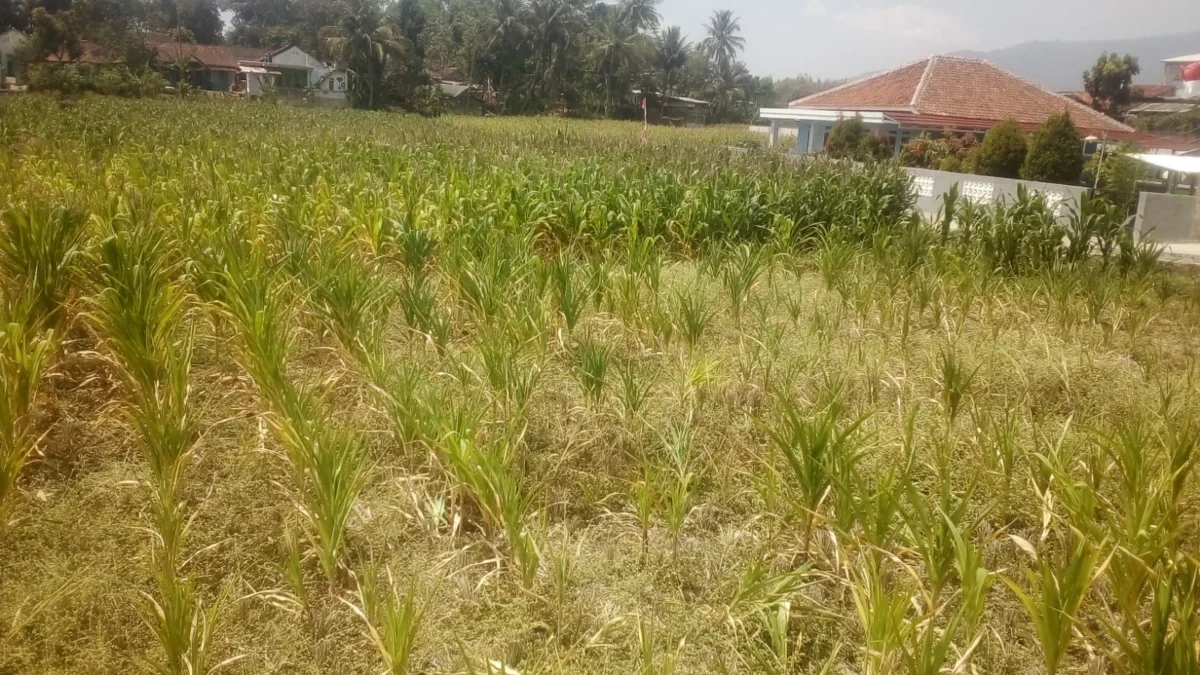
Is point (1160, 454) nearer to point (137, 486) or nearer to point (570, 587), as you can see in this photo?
point (570, 587)

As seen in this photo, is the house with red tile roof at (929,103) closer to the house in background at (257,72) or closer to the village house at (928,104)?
the village house at (928,104)

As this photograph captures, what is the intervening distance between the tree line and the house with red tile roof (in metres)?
1.28

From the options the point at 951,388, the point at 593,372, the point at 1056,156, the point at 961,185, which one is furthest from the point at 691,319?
the point at 1056,156

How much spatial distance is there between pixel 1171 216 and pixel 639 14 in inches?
1005

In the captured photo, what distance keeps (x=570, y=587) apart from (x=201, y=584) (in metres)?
0.85

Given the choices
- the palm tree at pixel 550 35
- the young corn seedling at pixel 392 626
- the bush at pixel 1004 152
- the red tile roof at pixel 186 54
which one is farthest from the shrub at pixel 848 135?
the palm tree at pixel 550 35

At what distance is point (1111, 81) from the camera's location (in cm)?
817

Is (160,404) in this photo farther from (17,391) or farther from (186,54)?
(186,54)

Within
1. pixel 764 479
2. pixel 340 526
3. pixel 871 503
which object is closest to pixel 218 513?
pixel 340 526

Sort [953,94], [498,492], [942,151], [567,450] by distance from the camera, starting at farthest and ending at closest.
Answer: [953,94] → [942,151] → [567,450] → [498,492]

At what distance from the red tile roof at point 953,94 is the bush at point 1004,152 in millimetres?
3195

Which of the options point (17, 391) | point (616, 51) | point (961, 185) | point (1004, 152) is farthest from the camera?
point (616, 51)

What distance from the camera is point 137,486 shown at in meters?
2.21

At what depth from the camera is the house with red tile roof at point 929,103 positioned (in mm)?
13109
